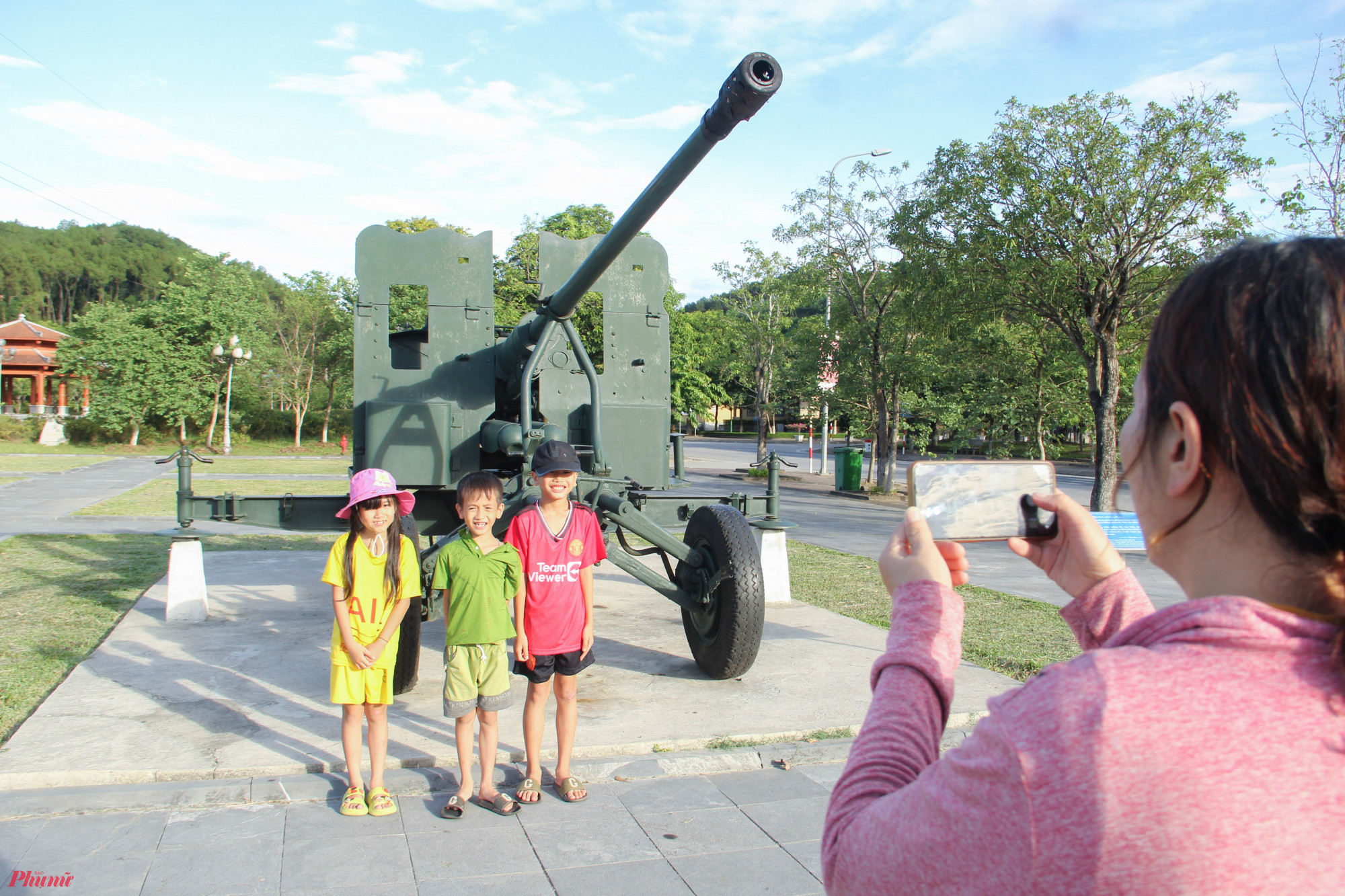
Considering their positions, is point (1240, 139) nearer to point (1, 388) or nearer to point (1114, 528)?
point (1114, 528)

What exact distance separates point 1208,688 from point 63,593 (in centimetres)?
950

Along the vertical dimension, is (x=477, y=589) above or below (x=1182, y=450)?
below

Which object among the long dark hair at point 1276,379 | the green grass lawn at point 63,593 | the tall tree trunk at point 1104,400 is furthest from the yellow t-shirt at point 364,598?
the tall tree trunk at point 1104,400

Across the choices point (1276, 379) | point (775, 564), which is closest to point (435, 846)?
point (1276, 379)

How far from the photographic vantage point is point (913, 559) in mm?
1099

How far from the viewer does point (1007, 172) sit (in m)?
13.4

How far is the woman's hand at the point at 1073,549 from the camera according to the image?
1245 millimetres

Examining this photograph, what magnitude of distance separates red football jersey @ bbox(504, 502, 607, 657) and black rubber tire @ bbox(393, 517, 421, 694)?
1292 mm

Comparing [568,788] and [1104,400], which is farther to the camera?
[1104,400]

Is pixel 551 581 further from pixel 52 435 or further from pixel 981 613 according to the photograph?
pixel 52 435

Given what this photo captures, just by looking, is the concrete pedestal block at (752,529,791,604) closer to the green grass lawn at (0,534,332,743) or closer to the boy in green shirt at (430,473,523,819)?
the boy in green shirt at (430,473,523,819)

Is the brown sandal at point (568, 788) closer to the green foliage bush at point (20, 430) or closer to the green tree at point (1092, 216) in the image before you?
the green tree at point (1092, 216)

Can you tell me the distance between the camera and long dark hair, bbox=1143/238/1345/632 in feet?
2.50

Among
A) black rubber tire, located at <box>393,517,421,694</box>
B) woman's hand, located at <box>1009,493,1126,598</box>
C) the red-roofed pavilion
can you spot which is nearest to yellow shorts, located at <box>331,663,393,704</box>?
black rubber tire, located at <box>393,517,421,694</box>
